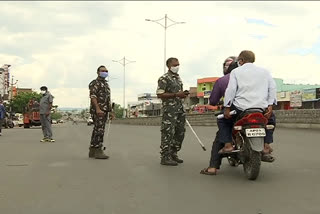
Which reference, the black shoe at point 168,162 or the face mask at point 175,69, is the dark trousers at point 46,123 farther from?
the face mask at point 175,69

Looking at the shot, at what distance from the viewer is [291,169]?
25.2ft

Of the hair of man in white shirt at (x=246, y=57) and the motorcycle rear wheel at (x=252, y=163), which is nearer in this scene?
the motorcycle rear wheel at (x=252, y=163)

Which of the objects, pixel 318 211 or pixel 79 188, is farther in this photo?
pixel 79 188

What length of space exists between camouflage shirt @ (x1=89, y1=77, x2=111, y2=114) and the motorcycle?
3.73m

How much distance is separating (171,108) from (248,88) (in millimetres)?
2013

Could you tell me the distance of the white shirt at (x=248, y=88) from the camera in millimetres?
6477

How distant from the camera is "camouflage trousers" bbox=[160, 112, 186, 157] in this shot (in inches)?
321

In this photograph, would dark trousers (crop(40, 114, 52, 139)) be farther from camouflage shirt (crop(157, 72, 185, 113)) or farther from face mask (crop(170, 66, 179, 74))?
face mask (crop(170, 66, 179, 74))

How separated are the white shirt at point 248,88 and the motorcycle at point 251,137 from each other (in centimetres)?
14

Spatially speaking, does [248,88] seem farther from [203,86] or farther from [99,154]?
[203,86]

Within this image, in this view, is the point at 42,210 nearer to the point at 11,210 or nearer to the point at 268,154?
the point at 11,210

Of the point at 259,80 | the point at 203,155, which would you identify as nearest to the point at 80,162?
the point at 203,155

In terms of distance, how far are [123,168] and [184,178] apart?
1.53 meters

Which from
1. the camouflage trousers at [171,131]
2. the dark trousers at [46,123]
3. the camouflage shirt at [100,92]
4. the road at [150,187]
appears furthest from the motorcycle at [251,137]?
the dark trousers at [46,123]
